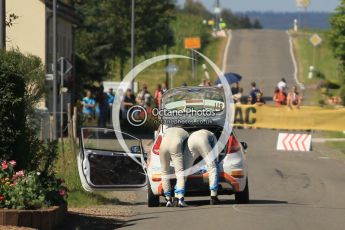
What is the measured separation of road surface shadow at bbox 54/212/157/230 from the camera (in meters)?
14.2

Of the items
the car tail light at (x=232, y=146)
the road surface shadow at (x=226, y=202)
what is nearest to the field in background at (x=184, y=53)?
the road surface shadow at (x=226, y=202)

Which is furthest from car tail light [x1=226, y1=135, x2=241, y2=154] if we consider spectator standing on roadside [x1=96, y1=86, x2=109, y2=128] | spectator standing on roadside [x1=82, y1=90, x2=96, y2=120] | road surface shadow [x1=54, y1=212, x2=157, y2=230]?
spectator standing on roadside [x1=82, y1=90, x2=96, y2=120]

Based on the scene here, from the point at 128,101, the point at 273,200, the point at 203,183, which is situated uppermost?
the point at 128,101

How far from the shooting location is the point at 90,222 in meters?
14.8

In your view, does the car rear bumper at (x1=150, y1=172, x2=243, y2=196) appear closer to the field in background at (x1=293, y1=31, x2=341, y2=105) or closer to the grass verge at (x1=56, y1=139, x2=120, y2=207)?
the grass verge at (x1=56, y1=139, x2=120, y2=207)

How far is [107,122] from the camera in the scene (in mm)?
45938

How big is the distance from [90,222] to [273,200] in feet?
17.0

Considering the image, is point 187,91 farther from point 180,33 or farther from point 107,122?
point 180,33

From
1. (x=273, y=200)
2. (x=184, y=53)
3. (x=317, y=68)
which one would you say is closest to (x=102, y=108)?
(x=273, y=200)

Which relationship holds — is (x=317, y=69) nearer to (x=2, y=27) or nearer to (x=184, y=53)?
(x=184, y=53)

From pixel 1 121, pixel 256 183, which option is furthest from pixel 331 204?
pixel 1 121

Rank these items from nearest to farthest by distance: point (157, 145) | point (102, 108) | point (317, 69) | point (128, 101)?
point (157, 145) → point (128, 101) → point (102, 108) → point (317, 69)

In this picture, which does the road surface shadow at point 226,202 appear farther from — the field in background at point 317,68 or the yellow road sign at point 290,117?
the field in background at point 317,68

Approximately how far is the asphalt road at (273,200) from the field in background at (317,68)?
1021 inches
